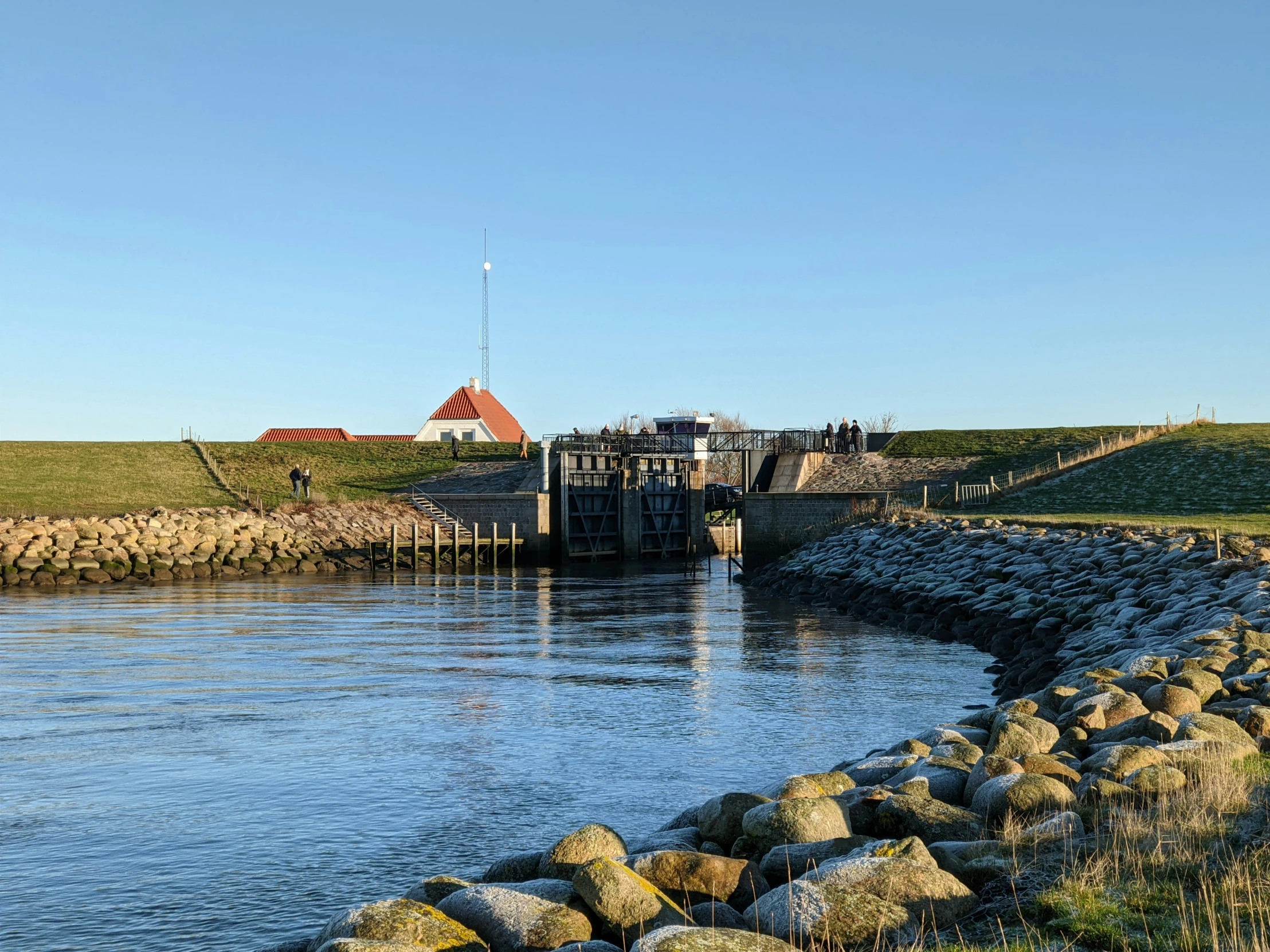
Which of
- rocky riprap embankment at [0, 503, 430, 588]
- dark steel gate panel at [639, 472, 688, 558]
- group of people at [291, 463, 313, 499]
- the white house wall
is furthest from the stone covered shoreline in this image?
the white house wall

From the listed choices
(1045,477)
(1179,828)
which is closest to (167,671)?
(1179,828)

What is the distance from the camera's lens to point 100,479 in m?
59.8

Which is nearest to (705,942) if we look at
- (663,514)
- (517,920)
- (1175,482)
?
(517,920)

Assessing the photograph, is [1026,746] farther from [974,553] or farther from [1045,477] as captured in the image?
[1045,477]

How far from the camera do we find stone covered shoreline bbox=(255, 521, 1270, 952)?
6.24 metres

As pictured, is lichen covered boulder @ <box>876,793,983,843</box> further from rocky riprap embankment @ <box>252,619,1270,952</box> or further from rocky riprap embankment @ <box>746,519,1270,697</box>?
rocky riprap embankment @ <box>746,519,1270,697</box>

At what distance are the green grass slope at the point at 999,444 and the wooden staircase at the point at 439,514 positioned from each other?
22.2 meters

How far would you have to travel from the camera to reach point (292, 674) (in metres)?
20.4

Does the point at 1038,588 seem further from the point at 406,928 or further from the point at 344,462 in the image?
the point at 344,462

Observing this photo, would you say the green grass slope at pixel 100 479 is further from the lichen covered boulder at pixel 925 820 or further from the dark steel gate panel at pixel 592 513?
the lichen covered boulder at pixel 925 820

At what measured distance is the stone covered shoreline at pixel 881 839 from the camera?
624 centimetres

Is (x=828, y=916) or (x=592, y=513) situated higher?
(x=592, y=513)

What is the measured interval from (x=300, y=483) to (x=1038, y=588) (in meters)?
41.9

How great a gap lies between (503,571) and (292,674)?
101ft
